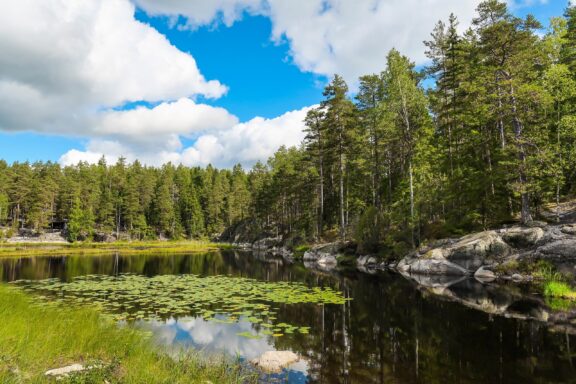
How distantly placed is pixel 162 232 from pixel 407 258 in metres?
86.7

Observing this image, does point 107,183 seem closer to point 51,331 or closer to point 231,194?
point 231,194

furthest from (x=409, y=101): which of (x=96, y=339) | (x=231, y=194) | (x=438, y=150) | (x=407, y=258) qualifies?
(x=231, y=194)

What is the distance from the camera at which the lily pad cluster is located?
14.7m

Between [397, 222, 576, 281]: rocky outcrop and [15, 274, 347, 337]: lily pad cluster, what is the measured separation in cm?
1139

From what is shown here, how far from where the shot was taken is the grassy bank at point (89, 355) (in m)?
6.05

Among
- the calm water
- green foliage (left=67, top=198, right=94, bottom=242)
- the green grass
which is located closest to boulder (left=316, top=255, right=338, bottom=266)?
the calm water

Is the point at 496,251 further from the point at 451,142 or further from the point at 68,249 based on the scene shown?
the point at 68,249

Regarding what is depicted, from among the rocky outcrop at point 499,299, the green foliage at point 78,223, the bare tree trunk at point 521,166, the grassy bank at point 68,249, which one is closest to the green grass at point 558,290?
the rocky outcrop at point 499,299

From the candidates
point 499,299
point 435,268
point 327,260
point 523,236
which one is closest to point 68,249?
point 327,260

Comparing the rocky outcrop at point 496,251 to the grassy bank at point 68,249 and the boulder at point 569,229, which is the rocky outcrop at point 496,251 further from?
the grassy bank at point 68,249

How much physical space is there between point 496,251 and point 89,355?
25.9 meters

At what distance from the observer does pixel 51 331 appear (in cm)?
842

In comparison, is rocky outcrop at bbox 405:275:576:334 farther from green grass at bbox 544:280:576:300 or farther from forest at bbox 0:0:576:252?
forest at bbox 0:0:576:252

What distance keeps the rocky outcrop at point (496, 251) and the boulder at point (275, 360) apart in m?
19.2
